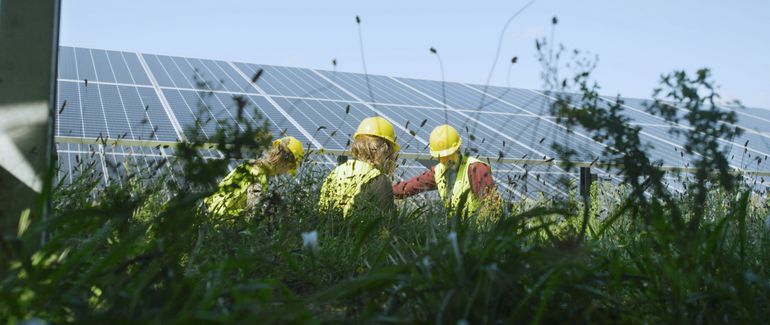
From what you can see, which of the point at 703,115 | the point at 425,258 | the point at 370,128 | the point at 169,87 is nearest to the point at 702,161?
the point at 703,115

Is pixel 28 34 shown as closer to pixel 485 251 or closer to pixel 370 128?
pixel 485 251

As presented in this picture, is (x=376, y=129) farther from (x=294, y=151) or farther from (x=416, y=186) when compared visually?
(x=294, y=151)

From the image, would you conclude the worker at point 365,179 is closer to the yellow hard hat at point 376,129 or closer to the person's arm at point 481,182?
the yellow hard hat at point 376,129

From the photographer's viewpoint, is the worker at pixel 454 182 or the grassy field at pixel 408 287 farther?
the worker at pixel 454 182

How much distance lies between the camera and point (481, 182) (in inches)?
233

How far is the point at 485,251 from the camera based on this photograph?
7.75 feet

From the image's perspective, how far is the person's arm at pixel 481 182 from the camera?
18.1 feet

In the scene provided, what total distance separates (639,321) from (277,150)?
3939mm

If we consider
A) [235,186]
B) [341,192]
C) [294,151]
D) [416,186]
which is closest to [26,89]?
[235,186]

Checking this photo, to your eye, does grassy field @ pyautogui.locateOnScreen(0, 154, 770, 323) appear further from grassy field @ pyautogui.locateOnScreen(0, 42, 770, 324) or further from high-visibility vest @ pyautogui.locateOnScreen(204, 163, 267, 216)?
high-visibility vest @ pyautogui.locateOnScreen(204, 163, 267, 216)

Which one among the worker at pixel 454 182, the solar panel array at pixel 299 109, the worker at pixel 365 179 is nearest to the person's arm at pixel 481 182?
the worker at pixel 454 182

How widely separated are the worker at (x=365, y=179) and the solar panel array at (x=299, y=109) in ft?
6.96

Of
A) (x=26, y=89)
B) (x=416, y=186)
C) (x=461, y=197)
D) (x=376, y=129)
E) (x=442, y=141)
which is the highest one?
(x=26, y=89)

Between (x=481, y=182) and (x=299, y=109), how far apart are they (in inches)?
270
